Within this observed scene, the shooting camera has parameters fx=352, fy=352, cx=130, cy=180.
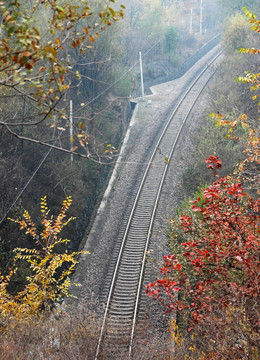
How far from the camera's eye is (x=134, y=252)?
17.0 metres

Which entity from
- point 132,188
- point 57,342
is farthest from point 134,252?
point 57,342

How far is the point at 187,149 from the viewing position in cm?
2530

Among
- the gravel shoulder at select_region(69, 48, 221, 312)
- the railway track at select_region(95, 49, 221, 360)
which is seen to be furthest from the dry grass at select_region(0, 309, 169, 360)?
the gravel shoulder at select_region(69, 48, 221, 312)

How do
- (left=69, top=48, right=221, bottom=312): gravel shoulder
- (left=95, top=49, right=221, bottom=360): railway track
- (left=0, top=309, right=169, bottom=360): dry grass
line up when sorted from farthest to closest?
(left=69, top=48, right=221, bottom=312): gravel shoulder < (left=95, top=49, right=221, bottom=360): railway track < (left=0, top=309, right=169, bottom=360): dry grass

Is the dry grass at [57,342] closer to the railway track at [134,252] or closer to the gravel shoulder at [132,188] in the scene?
the railway track at [134,252]

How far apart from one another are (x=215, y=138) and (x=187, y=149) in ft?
8.46

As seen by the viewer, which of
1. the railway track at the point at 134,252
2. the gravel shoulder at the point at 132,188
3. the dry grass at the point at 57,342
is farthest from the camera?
the gravel shoulder at the point at 132,188

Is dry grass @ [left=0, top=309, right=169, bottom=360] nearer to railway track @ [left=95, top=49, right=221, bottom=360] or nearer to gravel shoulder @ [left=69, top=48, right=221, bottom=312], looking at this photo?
railway track @ [left=95, top=49, right=221, bottom=360]

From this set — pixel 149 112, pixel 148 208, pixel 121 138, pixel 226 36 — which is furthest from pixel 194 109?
pixel 148 208

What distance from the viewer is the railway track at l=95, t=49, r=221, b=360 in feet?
43.2

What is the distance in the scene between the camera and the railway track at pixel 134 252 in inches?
518

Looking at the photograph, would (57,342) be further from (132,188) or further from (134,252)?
(132,188)

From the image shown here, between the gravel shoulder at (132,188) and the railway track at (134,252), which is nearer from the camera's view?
the railway track at (134,252)

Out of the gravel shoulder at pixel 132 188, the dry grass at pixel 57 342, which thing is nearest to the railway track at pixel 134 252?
the dry grass at pixel 57 342
